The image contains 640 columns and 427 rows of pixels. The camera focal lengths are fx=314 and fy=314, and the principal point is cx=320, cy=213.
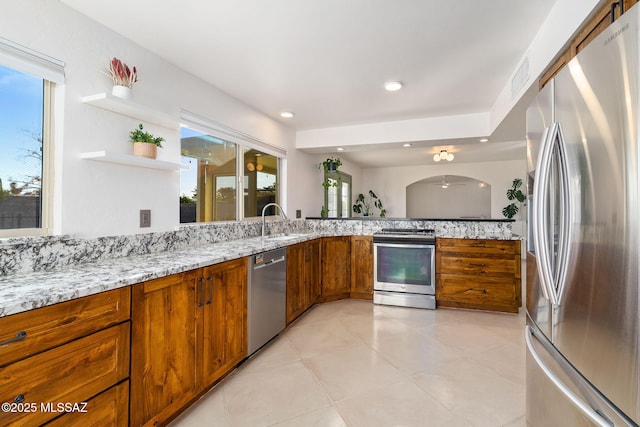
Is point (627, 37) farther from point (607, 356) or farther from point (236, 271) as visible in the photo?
point (236, 271)

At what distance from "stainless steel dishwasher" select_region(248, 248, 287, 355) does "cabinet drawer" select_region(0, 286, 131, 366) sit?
1.08 m

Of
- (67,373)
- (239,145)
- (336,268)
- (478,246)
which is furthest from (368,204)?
(67,373)

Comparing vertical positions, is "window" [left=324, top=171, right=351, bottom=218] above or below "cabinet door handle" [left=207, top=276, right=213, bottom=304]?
above

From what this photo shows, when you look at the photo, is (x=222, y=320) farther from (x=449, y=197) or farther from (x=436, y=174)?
(x=449, y=197)

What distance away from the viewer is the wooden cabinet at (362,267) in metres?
4.10

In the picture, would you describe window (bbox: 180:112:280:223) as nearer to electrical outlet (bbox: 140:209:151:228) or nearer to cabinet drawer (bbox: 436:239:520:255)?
electrical outlet (bbox: 140:209:151:228)

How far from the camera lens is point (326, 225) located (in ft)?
15.2

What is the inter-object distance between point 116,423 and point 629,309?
6.22 feet

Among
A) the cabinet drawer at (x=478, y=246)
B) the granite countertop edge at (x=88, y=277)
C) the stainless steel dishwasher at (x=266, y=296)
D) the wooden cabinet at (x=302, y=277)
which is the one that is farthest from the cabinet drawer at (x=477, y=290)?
the granite countertop edge at (x=88, y=277)

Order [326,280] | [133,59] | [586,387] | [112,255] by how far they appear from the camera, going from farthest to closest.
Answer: [326,280] → [133,59] → [112,255] → [586,387]

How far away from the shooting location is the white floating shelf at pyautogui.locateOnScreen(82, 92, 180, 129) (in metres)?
1.84

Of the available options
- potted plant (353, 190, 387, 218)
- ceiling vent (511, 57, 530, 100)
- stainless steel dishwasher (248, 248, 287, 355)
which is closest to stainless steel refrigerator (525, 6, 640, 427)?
ceiling vent (511, 57, 530, 100)

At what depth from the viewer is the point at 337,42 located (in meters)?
2.19

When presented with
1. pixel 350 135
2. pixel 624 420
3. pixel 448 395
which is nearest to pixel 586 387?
pixel 624 420
